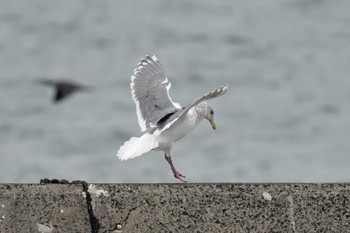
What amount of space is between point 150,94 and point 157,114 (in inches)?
11.1

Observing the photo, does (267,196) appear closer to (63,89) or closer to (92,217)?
(92,217)

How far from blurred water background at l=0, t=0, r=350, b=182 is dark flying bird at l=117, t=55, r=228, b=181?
759 centimetres

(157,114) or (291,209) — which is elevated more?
(157,114)

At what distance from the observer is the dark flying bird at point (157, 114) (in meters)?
6.55

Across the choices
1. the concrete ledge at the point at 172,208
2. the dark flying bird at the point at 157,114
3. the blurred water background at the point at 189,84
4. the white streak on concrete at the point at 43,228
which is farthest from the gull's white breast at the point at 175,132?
the blurred water background at the point at 189,84

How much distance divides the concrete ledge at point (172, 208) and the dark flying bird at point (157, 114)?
987 mm

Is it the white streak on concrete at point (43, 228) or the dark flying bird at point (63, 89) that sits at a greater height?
the dark flying bird at point (63, 89)

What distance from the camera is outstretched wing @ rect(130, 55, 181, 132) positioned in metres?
7.06

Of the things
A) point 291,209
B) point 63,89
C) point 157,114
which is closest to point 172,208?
point 291,209

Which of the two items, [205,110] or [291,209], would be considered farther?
[205,110]

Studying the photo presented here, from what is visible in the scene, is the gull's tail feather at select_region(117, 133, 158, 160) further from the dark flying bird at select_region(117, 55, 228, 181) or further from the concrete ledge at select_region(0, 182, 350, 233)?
the concrete ledge at select_region(0, 182, 350, 233)

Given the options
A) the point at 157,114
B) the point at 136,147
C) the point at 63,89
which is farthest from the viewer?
the point at 63,89

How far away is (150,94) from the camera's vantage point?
732 centimetres

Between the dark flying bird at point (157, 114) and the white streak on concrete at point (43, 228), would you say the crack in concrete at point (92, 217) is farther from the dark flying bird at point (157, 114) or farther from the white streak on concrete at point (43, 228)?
the dark flying bird at point (157, 114)
